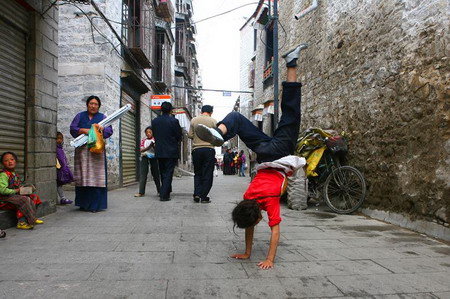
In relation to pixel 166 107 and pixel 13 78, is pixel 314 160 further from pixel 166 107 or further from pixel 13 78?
pixel 13 78

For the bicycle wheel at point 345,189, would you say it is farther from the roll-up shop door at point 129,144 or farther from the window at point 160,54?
Result: the window at point 160,54

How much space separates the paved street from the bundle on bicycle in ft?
2.43

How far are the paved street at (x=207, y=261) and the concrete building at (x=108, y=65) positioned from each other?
13.7 feet

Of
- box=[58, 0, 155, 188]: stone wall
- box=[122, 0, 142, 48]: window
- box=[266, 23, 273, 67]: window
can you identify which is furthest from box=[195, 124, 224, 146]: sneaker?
box=[266, 23, 273, 67]: window

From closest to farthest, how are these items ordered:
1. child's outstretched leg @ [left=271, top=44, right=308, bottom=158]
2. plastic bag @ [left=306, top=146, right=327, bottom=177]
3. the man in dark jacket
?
child's outstretched leg @ [left=271, top=44, right=308, bottom=158] → plastic bag @ [left=306, top=146, right=327, bottom=177] → the man in dark jacket

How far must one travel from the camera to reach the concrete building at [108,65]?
8.04 metres

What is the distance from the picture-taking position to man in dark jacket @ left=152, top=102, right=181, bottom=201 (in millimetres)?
6379

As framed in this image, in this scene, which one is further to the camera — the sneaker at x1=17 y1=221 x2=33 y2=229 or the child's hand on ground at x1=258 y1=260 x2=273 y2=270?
the sneaker at x1=17 y1=221 x2=33 y2=229

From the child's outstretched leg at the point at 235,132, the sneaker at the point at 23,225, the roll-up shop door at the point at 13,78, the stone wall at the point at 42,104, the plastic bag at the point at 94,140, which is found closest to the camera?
the child's outstretched leg at the point at 235,132

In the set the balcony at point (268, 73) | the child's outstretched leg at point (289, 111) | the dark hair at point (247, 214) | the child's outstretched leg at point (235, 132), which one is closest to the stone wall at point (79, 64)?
the child's outstretched leg at point (235, 132)

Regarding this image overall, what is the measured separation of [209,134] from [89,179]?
3.31 m

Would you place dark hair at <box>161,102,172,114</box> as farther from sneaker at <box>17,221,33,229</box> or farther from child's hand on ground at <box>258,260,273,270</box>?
child's hand on ground at <box>258,260,273,270</box>


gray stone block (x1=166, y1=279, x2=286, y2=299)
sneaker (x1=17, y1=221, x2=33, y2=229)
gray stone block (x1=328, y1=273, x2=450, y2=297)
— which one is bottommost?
gray stone block (x1=328, y1=273, x2=450, y2=297)

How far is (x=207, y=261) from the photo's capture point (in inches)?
114
